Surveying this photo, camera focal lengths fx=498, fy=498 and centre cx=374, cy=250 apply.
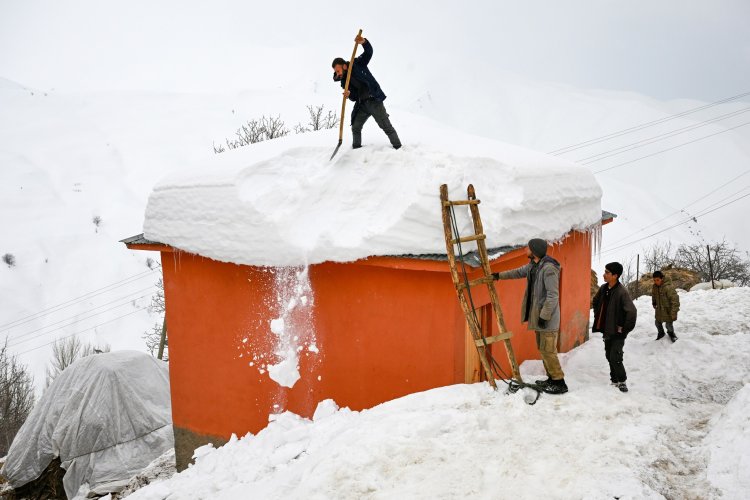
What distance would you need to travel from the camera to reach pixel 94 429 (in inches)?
441

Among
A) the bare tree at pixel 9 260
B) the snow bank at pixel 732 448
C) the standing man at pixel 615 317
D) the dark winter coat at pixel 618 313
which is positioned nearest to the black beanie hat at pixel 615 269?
the standing man at pixel 615 317

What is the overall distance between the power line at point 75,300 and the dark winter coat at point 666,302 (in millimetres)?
44216

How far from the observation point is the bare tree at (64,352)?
32.6m

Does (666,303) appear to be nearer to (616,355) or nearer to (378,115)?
(616,355)

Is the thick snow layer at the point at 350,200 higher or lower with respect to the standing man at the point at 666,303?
higher

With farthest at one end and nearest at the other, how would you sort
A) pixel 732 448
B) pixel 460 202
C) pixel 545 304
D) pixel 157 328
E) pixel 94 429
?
pixel 157 328, pixel 94 429, pixel 460 202, pixel 545 304, pixel 732 448

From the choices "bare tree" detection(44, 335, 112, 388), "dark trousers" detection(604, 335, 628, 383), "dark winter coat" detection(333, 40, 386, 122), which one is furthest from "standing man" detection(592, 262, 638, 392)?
"bare tree" detection(44, 335, 112, 388)

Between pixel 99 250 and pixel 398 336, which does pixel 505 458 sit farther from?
pixel 99 250

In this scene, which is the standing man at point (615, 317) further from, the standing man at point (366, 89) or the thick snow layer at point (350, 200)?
the standing man at point (366, 89)

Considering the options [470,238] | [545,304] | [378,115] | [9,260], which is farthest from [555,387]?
[9,260]

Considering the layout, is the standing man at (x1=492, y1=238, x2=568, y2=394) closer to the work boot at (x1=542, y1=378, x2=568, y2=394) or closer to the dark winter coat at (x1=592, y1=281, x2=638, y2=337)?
the work boot at (x1=542, y1=378, x2=568, y2=394)

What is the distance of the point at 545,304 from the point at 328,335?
2887 millimetres

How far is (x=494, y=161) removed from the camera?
6527mm

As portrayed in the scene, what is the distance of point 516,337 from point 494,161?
259 cm
